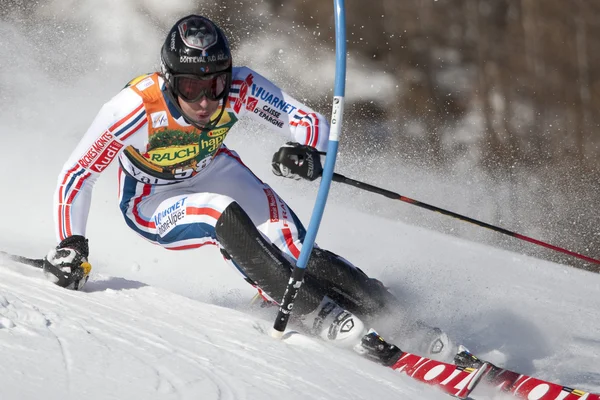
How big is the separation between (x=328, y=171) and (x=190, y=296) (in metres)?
1.63

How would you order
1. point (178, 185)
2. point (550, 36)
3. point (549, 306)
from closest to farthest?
point (178, 185) < point (549, 306) < point (550, 36)

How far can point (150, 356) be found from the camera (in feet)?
8.60

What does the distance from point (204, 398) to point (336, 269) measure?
1.54 m

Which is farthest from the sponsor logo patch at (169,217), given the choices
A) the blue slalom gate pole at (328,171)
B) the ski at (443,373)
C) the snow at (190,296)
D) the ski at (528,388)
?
the ski at (528,388)

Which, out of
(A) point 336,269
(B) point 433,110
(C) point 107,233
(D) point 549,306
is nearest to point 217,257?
(C) point 107,233

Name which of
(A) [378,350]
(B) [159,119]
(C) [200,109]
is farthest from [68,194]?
(A) [378,350]

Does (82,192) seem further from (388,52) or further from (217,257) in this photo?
(388,52)

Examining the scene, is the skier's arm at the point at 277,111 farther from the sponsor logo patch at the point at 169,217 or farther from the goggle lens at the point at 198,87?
the sponsor logo patch at the point at 169,217

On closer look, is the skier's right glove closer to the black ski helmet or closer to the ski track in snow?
the ski track in snow

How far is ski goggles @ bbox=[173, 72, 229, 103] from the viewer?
3488 mm

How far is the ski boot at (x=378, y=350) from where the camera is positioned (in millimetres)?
3385

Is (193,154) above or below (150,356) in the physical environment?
above

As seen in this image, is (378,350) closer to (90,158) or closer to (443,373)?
(443,373)

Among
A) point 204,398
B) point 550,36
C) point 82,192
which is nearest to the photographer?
point 204,398
